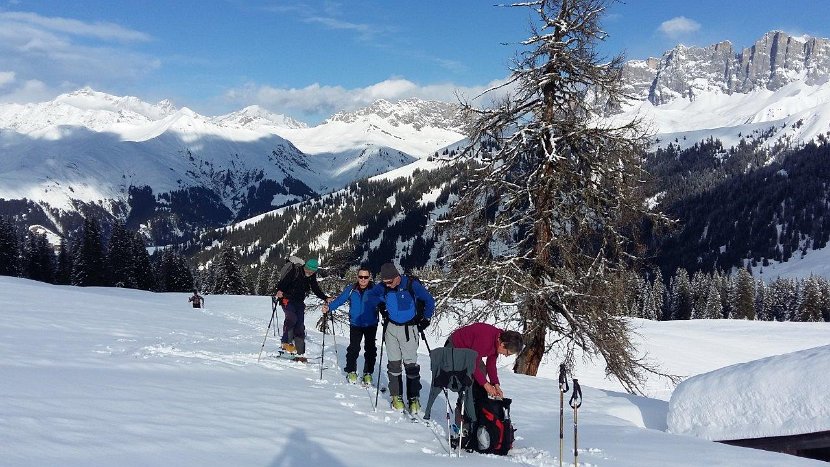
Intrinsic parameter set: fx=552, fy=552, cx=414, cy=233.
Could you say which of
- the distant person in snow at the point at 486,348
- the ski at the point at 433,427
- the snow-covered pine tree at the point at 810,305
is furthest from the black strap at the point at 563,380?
the snow-covered pine tree at the point at 810,305

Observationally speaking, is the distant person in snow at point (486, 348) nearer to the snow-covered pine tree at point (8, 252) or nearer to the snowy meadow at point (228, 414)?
the snowy meadow at point (228, 414)

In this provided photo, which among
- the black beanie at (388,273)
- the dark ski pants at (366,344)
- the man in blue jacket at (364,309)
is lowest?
the dark ski pants at (366,344)

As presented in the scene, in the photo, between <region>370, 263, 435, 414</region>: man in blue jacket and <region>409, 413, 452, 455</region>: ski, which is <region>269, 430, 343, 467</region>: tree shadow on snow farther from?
<region>370, 263, 435, 414</region>: man in blue jacket

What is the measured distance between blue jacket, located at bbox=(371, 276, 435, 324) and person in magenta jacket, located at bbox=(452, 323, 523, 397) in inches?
51.8

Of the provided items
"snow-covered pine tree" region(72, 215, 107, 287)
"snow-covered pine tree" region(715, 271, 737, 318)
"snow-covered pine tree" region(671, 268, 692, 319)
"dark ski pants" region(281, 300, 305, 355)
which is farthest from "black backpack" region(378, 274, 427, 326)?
"snow-covered pine tree" region(671, 268, 692, 319)

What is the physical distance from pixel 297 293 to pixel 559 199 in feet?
23.5

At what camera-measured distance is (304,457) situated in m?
6.09

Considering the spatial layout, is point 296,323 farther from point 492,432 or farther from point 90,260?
point 90,260

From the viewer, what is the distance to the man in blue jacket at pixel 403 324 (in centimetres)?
932

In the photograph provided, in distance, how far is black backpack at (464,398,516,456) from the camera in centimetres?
757

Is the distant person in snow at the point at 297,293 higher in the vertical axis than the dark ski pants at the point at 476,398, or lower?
higher

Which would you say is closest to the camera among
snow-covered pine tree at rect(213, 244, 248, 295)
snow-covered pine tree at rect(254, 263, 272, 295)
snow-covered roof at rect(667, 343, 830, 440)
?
snow-covered roof at rect(667, 343, 830, 440)

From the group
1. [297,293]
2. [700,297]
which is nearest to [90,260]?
[297,293]

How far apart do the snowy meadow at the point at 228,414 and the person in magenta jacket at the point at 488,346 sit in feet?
3.12
